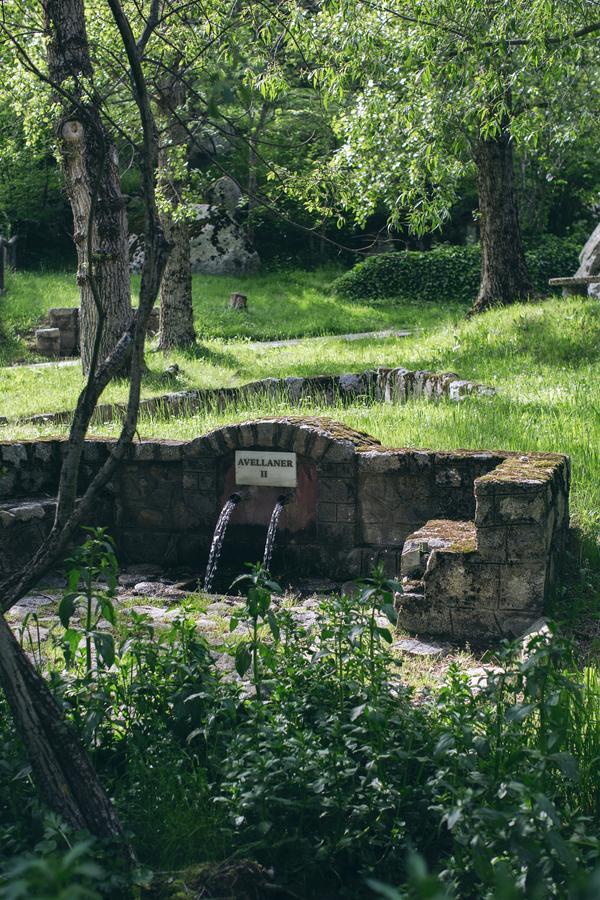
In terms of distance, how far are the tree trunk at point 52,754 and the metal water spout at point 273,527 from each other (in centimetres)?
427

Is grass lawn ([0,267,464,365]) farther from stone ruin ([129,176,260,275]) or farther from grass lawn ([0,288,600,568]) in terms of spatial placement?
grass lawn ([0,288,600,568])

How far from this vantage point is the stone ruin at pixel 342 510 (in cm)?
637

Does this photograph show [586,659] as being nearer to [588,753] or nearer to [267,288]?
[588,753]

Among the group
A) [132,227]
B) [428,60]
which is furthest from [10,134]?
[428,60]

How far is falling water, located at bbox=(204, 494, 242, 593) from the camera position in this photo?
8.03 metres

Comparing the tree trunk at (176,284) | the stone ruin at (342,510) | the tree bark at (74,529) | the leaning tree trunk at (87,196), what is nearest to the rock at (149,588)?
the stone ruin at (342,510)

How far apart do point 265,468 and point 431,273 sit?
1801 centimetres

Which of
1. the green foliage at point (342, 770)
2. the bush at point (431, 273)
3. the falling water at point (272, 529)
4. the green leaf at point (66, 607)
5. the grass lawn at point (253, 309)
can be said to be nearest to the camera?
the green foliage at point (342, 770)

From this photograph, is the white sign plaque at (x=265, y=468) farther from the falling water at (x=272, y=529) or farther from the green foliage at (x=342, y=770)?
the green foliage at (x=342, y=770)

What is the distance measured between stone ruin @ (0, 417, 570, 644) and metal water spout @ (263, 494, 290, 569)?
0.03 m

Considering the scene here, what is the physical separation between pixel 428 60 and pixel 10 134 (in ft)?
60.3

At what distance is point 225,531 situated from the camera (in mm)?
8328

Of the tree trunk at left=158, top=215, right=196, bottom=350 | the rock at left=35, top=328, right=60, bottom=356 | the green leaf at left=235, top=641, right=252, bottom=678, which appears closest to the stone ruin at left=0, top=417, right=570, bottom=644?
the green leaf at left=235, top=641, right=252, bottom=678

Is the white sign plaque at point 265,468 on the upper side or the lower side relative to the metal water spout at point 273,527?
upper
